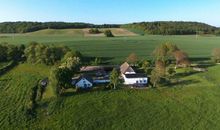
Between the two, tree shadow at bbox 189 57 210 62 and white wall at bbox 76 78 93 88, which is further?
tree shadow at bbox 189 57 210 62

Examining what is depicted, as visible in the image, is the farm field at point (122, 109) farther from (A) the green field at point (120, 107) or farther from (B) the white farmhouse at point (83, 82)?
(B) the white farmhouse at point (83, 82)

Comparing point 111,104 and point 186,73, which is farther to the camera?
point 186,73

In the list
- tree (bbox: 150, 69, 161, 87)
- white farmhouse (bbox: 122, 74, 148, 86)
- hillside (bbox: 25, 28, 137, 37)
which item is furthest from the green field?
hillside (bbox: 25, 28, 137, 37)

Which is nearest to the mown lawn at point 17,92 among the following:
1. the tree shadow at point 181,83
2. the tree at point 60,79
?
the tree at point 60,79

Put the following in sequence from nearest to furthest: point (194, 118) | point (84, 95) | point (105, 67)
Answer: point (194, 118) → point (84, 95) → point (105, 67)

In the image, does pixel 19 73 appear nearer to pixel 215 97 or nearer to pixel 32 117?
pixel 32 117

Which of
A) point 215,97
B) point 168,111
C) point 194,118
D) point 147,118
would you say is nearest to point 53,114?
point 147,118

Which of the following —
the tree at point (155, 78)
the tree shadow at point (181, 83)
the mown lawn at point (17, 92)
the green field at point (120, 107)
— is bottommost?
the mown lawn at point (17, 92)

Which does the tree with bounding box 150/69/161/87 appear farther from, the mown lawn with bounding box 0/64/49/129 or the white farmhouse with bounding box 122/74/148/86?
the mown lawn with bounding box 0/64/49/129

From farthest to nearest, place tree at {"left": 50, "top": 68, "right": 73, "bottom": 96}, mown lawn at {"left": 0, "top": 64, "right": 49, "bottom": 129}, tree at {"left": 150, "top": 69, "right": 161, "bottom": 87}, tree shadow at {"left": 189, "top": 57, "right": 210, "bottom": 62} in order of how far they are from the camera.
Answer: tree shadow at {"left": 189, "top": 57, "right": 210, "bottom": 62}
tree at {"left": 150, "top": 69, "right": 161, "bottom": 87}
tree at {"left": 50, "top": 68, "right": 73, "bottom": 96}
mown lawn at {"left": 0, "top": 64, "right": 49, "bottom": 129}
